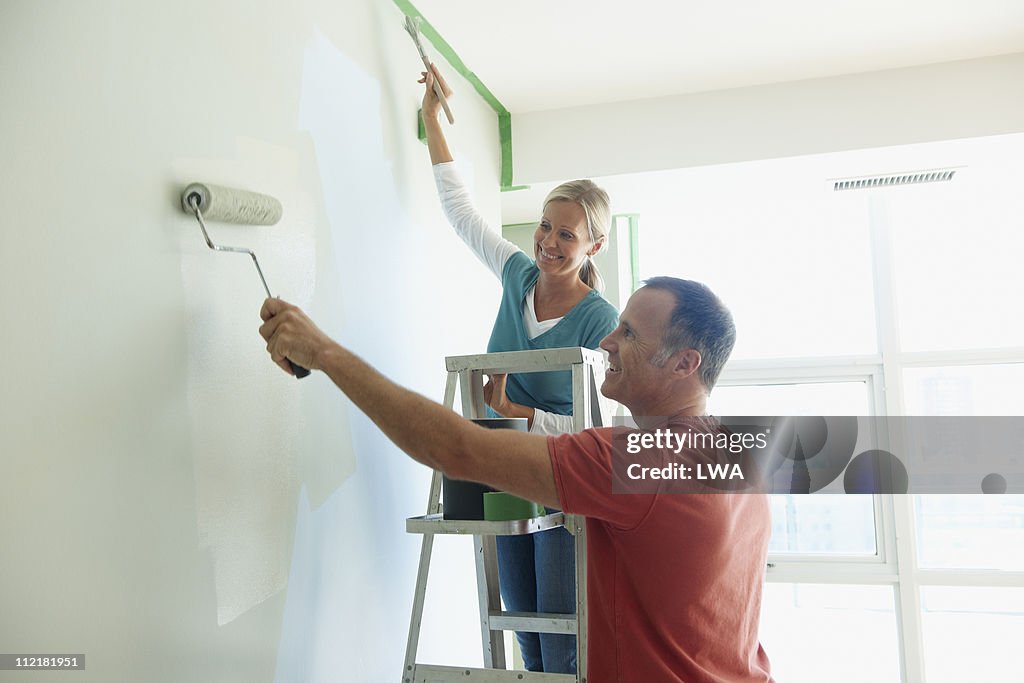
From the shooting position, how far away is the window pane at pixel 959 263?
3.57 meters

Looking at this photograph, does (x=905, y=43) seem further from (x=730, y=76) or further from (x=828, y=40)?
(x=730, y=76)

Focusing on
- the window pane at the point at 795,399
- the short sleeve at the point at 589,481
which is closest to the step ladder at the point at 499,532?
the short sleeve at the point at 589,481

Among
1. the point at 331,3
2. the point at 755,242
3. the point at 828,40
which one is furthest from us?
the point at 755,242

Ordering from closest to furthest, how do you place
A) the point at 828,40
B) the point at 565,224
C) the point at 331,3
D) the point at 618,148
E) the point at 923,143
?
the point at 331,3 < the point at 565,224 < the point at 828,40 < the point at 923,143 < the point at 618,148

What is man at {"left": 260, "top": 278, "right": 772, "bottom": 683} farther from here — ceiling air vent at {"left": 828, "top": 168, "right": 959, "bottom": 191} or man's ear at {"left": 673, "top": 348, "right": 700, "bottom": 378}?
ceiling air vent at {"left": 828, "top": 168, "right": 959, "bottom": 191}

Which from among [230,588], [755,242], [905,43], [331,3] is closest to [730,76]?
[905,43]

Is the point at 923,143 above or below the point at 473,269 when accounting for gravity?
above

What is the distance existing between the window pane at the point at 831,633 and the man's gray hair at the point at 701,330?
2646 millimetres

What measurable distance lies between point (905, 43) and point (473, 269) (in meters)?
1.58

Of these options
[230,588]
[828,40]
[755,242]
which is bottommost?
[230,588]

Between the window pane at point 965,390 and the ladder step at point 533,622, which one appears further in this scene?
the window pane at point 965,390

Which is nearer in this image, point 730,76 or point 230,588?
point 230,588

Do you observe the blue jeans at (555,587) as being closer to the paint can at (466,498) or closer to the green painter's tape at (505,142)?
the paint can at (466,498)

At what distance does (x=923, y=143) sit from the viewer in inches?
111
